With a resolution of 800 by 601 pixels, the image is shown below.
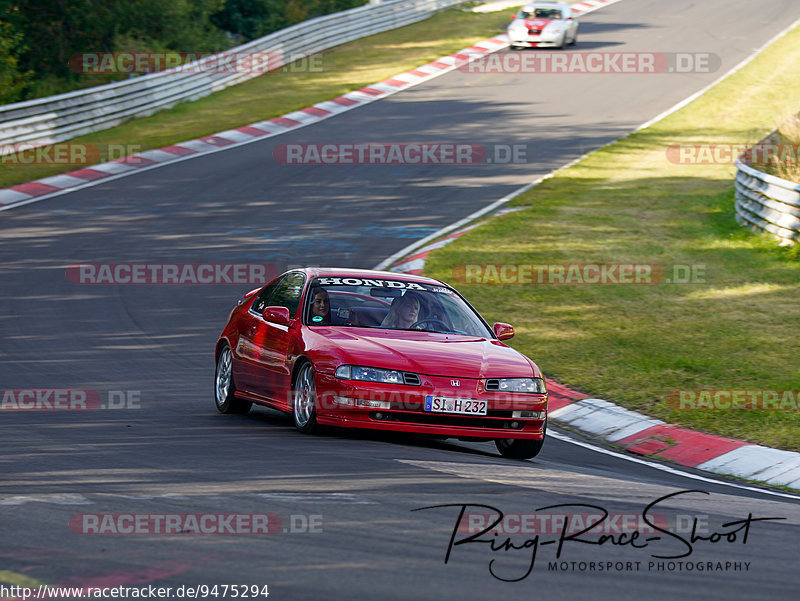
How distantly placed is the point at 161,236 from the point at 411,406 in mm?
11965

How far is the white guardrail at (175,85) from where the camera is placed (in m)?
26.9

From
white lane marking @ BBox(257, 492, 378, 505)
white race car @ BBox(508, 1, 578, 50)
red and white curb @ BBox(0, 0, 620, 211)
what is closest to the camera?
white lane marking @ BBox(257, 492, 378, 505)

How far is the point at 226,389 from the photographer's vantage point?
10.7 metres

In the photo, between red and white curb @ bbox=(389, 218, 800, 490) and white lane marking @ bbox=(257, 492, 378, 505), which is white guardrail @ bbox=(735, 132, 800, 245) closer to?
red and white curb @ bbox=(389, 218, 800, 490)

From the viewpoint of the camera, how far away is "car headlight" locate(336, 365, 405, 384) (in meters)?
8.66

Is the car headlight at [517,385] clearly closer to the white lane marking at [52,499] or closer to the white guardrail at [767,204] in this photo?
the white lane marking at [52,499]

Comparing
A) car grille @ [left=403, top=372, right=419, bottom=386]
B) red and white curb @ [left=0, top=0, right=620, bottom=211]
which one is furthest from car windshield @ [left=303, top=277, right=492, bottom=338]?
red and white curb @ [left=0, top=0, right=620, bottom=211]

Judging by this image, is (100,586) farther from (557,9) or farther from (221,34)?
(221,34)

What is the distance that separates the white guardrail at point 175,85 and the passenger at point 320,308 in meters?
17.9

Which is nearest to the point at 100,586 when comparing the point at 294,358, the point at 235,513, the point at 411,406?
the point at 235,513

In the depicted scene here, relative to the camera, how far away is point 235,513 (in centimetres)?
630

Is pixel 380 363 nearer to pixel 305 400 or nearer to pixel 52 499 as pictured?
pixel 305 400

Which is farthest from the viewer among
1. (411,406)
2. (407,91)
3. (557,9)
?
(557,9)

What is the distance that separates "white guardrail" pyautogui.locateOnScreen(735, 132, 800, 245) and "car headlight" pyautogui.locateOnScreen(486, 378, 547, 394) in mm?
10087
